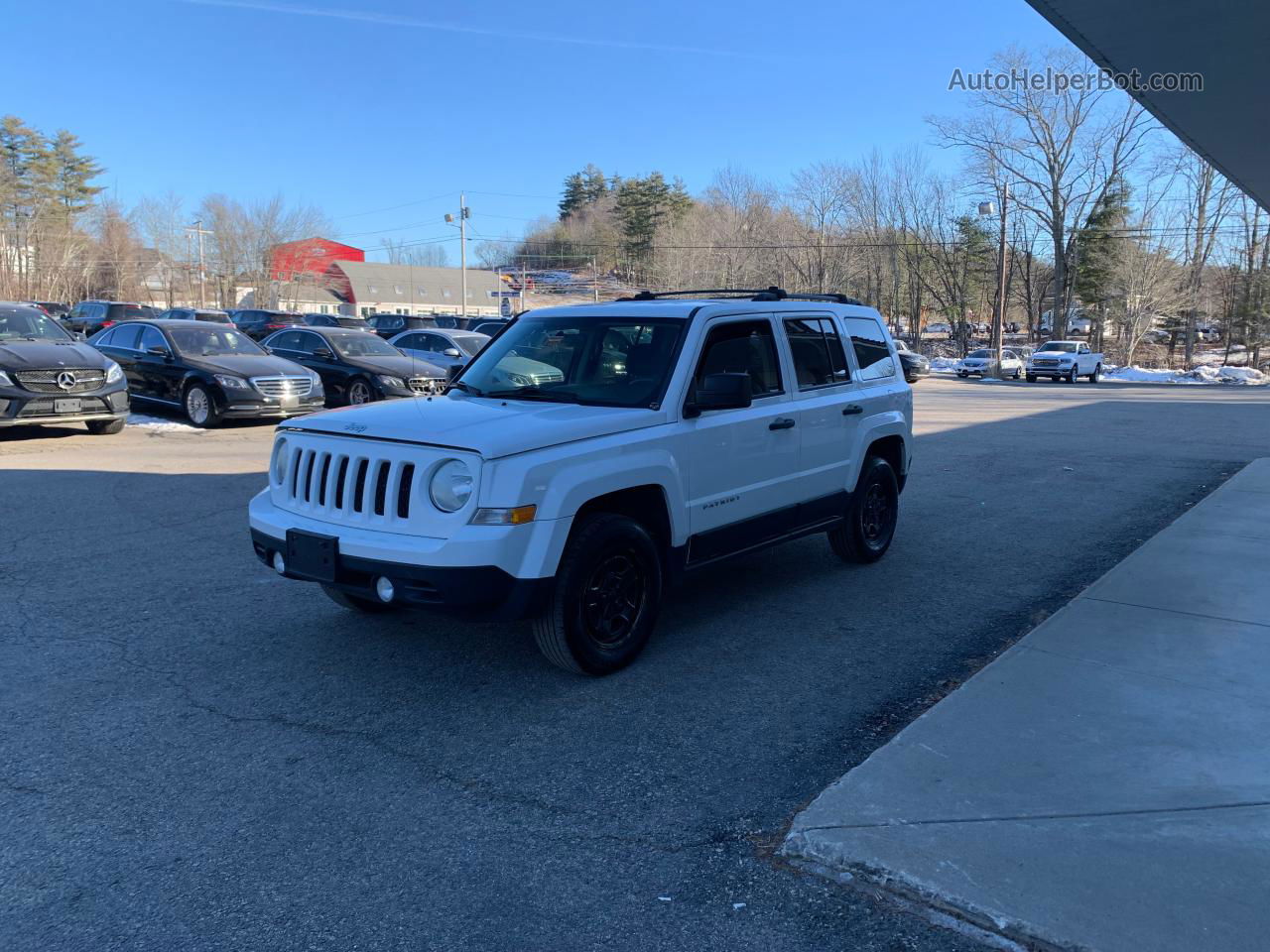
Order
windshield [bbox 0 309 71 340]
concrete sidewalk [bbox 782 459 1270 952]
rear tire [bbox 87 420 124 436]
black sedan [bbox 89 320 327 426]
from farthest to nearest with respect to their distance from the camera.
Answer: black sedan [bbox 89 320 327 426] < rear tire [bbox 87 420 124 436] < windshield [bbox 0 309 71 340] < concrete sidewalk [bbox 782 459 1270 952]

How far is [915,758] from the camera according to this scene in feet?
12.4

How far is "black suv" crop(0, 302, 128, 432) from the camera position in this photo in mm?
11977

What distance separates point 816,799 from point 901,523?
18.7 ft

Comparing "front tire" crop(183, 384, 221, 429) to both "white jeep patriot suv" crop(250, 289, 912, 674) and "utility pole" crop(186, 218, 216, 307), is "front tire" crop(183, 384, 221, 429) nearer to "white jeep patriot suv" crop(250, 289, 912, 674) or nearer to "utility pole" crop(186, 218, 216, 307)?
"white jeep patriot suv" crop(250, 289, 912, 674)

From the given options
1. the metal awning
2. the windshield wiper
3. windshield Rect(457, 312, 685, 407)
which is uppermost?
the metal awning

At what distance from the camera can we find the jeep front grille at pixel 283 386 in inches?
575

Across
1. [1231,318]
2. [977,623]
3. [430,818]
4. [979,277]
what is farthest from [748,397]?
[979,277]

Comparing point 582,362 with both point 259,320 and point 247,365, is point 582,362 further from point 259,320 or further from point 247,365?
point 259,320

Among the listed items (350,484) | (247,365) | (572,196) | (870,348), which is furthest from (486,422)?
(572,196)

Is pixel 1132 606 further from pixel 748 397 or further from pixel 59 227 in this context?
pixel 59 227

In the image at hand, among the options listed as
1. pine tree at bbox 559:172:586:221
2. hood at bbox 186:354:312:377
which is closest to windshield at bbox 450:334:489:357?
hood at bbox 186:354:312:377

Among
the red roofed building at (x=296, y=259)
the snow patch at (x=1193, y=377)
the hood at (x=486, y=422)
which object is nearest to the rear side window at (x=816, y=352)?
the hood at (x=486, y=422)

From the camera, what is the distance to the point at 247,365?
14875 mm

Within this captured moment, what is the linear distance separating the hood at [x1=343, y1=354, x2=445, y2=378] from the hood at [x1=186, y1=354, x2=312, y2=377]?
1.59 meters
